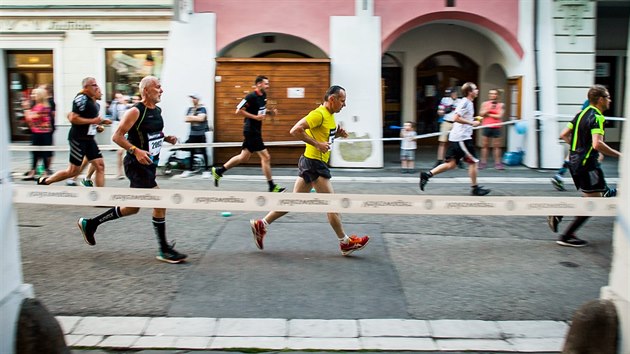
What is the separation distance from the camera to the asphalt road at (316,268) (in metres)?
5.25

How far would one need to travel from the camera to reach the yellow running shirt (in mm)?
6383

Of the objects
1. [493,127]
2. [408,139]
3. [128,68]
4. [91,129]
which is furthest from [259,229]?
[128,68]

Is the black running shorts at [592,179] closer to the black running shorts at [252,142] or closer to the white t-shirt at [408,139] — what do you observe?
the black running shorts at [252,142]

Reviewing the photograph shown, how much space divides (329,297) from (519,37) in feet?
35.1

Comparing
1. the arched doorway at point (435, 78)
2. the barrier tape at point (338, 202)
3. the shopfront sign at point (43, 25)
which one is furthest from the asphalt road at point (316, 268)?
the shopfront sign at point (43, 25)

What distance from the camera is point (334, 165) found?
14.0 metres

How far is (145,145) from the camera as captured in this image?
6266mm

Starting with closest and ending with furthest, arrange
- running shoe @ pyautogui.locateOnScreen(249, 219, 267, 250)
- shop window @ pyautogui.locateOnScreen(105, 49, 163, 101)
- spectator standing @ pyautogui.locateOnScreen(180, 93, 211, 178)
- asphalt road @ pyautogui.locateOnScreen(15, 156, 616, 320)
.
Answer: asphalt road @ pyautogui.locateOnScreen(15, 156, 616, 320)
running shoe @ pyautogui.locateOnScreen(249, 219, 267, 250)
spectator standing @ pyautogui.locateOnScreen(180, 93, 211, 178)
shop window @ pyautogui.locateOnScreen(105, 49, 163, 101)

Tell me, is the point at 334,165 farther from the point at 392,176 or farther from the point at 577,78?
the point at 577,78

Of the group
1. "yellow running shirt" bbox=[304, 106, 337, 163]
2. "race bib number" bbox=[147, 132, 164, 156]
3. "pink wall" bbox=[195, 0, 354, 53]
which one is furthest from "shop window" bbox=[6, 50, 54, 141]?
"yellow running shirt" bbox=[304, 106, 337, 163]

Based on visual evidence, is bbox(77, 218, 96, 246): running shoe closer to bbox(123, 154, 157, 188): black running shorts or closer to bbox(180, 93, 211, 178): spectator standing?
bbox(123, 154, 157, 188): black running shorts

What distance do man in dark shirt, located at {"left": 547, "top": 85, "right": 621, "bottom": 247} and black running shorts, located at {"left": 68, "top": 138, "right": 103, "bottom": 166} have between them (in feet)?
20.4

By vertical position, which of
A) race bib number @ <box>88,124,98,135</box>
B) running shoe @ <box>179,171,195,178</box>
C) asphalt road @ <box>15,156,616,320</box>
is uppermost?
race bib number @ <box>88,124,98,135</box>

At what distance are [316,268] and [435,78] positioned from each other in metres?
12.7
